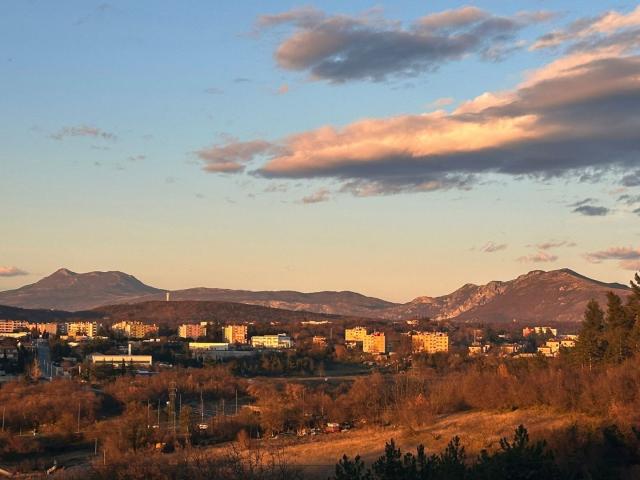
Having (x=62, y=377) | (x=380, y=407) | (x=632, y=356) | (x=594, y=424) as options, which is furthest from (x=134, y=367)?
(x=594, y=424)

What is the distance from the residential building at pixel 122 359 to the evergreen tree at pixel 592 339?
5310 cm

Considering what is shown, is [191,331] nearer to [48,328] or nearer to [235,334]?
[235,334]

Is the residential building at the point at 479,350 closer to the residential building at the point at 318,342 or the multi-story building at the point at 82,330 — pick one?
the residential building at the point at 318,342

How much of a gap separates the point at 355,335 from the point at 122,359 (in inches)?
2806

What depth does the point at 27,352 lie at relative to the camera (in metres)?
114

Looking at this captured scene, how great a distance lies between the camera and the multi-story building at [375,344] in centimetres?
14855

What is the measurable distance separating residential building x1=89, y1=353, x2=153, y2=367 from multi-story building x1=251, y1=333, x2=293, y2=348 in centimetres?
3855

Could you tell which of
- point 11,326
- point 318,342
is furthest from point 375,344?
point 11,326

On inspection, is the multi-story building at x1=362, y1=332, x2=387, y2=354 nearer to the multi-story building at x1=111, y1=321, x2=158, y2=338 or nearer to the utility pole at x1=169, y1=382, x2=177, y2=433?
the multi-story building at x1=111, y1=321, x2=158, y2=338

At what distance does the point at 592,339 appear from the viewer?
70.7 metres

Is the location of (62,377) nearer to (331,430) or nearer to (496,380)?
(331,430)

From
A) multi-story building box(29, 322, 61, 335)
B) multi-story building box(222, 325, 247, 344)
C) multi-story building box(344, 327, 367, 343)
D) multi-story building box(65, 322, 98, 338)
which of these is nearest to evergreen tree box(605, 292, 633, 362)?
multi-story building box(344, 327, 367, 343)

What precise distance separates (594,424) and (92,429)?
36.6 m

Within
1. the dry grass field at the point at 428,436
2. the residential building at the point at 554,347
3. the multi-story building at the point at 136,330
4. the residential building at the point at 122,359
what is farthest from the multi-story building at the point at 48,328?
the dry grass field at the point at 428,436
